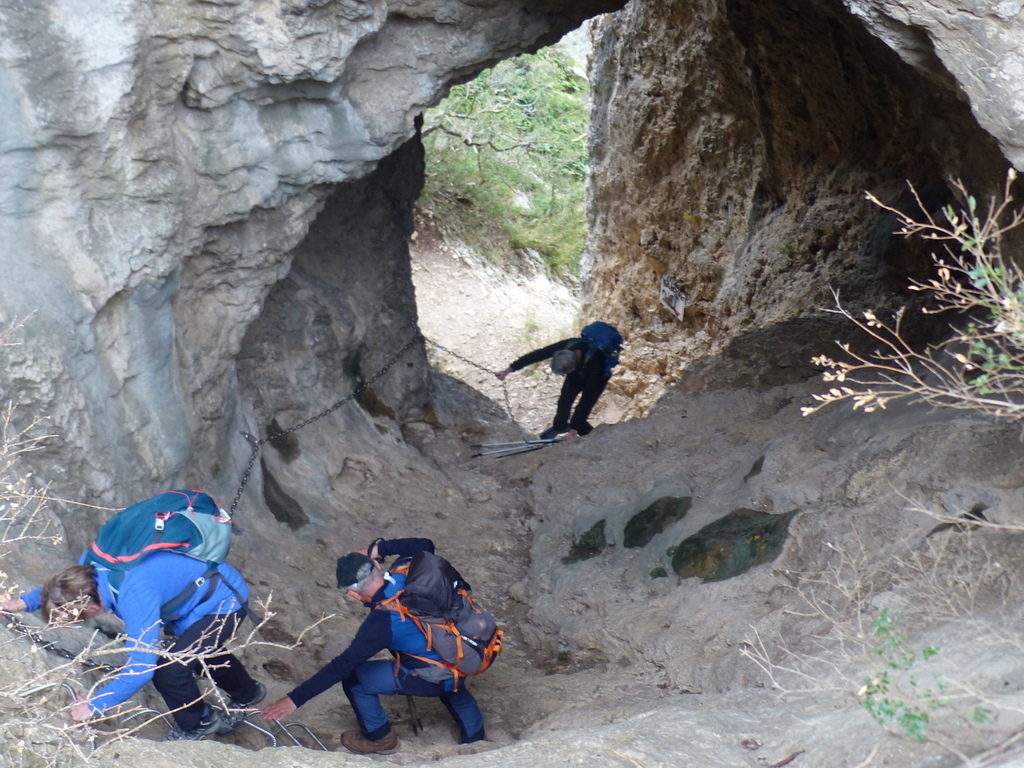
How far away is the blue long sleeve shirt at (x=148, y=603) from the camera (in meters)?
2.90

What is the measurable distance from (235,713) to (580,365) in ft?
15.1

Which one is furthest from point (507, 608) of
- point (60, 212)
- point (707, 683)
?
point (60, 212)

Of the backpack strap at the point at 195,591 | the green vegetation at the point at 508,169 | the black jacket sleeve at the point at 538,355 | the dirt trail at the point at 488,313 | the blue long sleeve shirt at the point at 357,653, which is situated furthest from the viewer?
the green vegetation at the point at 508,169

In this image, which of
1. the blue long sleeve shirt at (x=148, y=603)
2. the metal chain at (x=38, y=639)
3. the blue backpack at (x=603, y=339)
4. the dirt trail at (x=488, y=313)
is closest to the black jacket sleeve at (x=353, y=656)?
the blue long sleeve shirt at (x=148, y=603)

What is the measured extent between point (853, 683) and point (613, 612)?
6.28ft

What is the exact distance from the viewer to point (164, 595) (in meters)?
3.30

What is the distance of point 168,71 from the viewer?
3.89m

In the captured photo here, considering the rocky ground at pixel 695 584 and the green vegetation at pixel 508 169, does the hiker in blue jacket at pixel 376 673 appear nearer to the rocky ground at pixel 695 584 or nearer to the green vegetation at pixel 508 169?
the rocky ground at pixel 695 584

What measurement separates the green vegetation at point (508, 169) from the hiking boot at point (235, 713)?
33.0 feet

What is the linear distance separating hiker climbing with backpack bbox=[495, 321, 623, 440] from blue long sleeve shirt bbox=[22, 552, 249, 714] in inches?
166

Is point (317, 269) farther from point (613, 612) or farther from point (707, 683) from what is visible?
point (707, 683)

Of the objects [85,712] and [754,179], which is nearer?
[85,712]

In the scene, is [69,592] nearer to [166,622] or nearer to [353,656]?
[166,622]

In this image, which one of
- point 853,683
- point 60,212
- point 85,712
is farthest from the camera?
point 60,212
